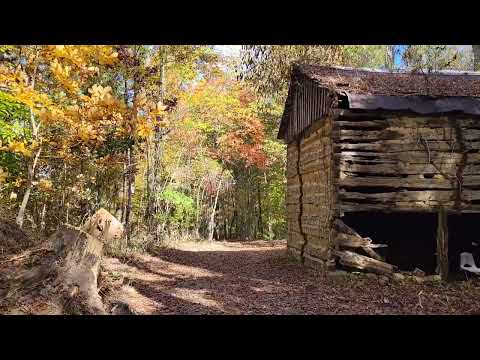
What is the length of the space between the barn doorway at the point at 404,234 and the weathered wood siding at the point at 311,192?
6.03 ft

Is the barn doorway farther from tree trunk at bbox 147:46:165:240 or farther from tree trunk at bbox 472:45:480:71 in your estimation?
tree trunk at bbox 472:45:480:71

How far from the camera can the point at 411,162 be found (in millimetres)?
10188

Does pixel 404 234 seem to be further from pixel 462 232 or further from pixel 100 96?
pixel 100 96

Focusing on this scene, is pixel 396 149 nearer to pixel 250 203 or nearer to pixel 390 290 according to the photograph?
pixel 390 290

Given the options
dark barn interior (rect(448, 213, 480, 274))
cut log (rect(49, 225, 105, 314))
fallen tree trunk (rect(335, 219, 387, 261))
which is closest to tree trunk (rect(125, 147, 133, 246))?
cut log (rect(49, 225, 105, 314))

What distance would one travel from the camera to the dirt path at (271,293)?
788 centimetres

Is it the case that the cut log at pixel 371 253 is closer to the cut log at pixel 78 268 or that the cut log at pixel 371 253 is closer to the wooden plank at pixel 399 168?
the wooden plank at pixel 399 168

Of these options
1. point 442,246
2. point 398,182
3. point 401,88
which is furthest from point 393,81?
point 442,246

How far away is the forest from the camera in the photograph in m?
10.2

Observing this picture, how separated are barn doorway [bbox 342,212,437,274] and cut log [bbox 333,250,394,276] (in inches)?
143

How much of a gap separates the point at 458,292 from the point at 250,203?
1830 centimetres

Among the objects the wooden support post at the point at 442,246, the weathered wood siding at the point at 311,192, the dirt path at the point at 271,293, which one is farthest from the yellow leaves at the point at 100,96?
the wooden support post at the point at 442,246
